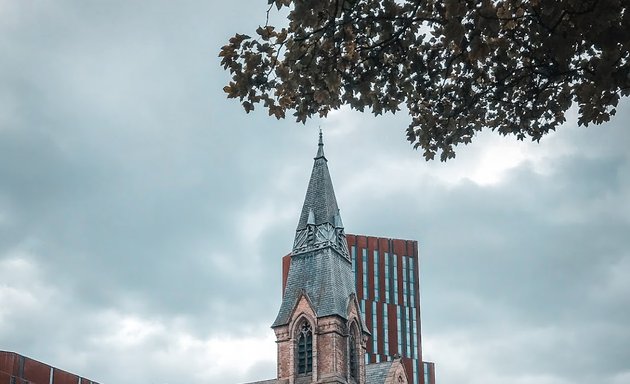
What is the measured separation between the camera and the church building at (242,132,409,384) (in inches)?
1769

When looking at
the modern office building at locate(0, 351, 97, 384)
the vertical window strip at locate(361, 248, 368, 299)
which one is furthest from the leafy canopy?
the vertical window strip at locate(361, 248, 368, 299)

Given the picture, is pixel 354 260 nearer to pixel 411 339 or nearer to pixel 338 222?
pixel 411 339

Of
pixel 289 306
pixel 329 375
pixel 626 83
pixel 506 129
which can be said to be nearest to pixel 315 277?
pixel 289 306

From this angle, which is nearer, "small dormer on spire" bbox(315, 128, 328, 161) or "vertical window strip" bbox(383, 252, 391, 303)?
"small dormer on spire" bbox(315, 128, 328, 161)

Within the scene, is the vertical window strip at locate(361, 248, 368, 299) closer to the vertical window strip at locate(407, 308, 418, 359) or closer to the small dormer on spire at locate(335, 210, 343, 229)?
the vertical window strip at locate(407, 308, 418, 359)

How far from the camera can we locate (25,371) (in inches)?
1337

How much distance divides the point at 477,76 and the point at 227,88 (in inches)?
134

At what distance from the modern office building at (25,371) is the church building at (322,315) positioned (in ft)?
43.7

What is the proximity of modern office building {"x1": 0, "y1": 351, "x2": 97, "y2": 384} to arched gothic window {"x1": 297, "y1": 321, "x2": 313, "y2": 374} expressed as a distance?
1326 cm

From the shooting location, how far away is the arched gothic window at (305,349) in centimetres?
4512

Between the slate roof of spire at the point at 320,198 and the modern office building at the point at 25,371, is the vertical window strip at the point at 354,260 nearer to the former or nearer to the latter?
the slate roof of spire at the point at 320,198

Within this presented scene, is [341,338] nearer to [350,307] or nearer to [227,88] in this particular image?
[350,307]

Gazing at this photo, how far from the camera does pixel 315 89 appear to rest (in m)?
11.1

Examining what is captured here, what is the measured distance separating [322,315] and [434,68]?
35060 mm
